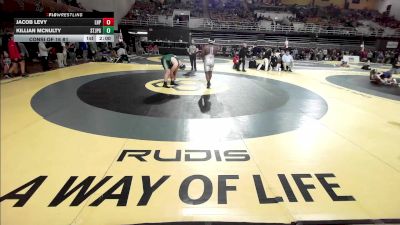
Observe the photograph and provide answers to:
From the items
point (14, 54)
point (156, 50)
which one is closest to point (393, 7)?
point (156, 50)

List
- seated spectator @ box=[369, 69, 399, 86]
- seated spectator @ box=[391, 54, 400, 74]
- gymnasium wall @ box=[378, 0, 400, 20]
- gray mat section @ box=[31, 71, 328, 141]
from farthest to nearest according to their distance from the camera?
gymnasium wall @ box=[378, 0, 400, 20], seated spectator @ box=[391, 54, 400, 74], seated spectator @ box=[369, 69, 399, 86], gray mat section @ box=[31, 71, 328, 141]

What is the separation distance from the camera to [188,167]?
3.17 metres

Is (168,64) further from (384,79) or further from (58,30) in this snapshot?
(384,79)

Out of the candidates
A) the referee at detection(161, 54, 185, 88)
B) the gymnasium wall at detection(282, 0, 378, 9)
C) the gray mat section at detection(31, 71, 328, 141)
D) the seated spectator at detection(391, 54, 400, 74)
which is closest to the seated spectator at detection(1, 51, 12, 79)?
the gray mat section at detection(31, 71, 328, 141)

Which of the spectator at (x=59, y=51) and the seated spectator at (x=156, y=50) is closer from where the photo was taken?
the spectator at (x=59, y=51)

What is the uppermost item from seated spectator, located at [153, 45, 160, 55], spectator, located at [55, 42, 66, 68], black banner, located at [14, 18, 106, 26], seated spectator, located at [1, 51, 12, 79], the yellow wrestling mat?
seated spectator, located at [153, 45, 160, 55]

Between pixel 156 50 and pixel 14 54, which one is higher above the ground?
pixel 156 50

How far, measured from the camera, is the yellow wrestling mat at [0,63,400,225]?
2348mm

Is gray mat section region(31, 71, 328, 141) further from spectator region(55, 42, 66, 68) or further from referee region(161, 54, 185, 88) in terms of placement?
referee region(161, 54, 185, 88)

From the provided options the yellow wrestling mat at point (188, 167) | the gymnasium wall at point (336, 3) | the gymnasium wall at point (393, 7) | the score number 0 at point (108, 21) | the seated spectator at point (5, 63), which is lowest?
the yellow wrestling mat at point (188, 167)

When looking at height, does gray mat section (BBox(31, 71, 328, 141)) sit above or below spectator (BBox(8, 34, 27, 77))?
below

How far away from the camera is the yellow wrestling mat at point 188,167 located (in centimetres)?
235
